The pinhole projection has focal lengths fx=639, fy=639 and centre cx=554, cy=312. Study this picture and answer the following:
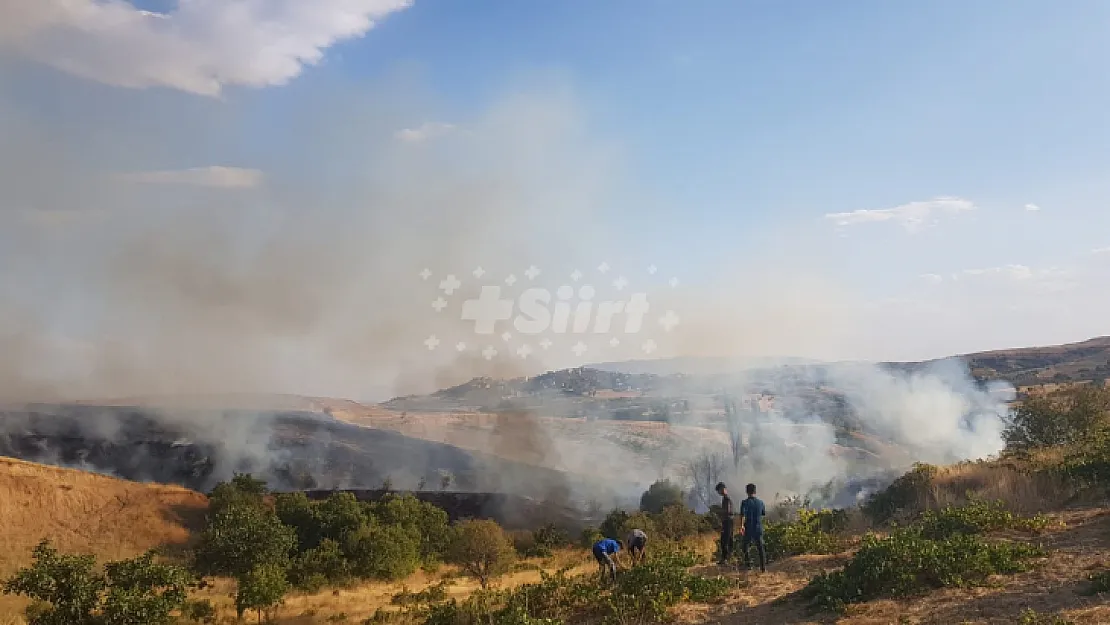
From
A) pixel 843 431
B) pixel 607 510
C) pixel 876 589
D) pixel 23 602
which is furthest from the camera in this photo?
pixel 843 431

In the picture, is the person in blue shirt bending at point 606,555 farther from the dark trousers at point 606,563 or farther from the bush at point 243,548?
the bush at point 243,548

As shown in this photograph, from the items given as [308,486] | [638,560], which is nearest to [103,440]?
[308,486]

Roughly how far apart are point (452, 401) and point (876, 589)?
493 feet

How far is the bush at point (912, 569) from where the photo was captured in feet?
29.2

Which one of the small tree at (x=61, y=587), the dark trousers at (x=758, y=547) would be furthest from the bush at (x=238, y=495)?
the dark trousers at (x=758, y=547)

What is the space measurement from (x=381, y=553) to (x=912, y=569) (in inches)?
703

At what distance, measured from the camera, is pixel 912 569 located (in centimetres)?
912

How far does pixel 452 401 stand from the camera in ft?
509

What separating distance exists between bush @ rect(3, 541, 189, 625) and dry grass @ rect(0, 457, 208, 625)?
23.0 meters

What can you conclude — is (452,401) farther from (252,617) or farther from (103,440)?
(252,617)

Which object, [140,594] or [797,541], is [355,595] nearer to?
[140,594]

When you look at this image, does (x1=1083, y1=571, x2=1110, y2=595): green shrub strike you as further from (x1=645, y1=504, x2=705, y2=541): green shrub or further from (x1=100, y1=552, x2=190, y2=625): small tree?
(x1=645, y1=504, x2=705, y2=541): green shrub

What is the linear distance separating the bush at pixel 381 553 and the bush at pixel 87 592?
39.1 ft

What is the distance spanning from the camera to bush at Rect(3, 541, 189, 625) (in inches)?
392
